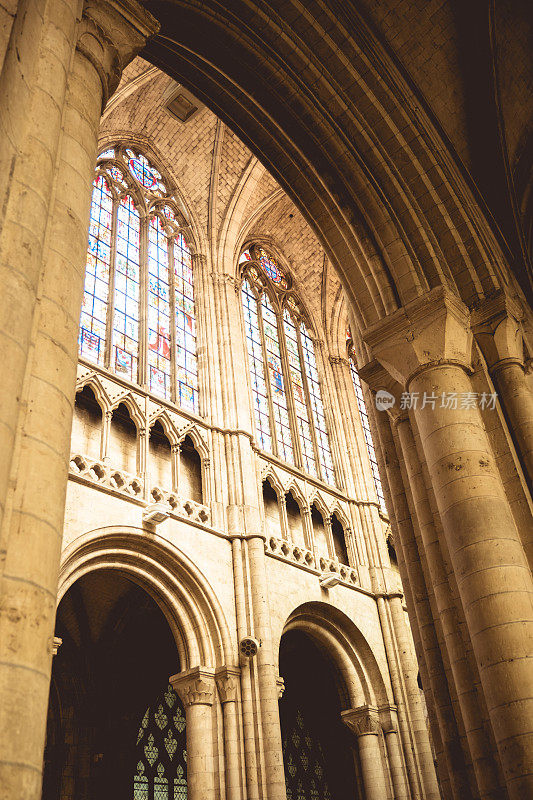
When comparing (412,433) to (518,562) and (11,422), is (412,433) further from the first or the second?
(11,422)

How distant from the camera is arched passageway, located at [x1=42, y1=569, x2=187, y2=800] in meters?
11.0

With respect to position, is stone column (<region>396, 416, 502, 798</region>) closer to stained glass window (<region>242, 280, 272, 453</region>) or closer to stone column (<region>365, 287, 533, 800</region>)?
stone column (<region>365, 287, 533, 800</region>)

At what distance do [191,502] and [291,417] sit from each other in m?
4.50

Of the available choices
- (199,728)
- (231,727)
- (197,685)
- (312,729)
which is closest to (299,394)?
(312,729)

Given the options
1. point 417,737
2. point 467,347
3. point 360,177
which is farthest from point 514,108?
point 417,737

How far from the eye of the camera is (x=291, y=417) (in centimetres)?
1462

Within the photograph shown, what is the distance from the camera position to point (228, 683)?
936cm

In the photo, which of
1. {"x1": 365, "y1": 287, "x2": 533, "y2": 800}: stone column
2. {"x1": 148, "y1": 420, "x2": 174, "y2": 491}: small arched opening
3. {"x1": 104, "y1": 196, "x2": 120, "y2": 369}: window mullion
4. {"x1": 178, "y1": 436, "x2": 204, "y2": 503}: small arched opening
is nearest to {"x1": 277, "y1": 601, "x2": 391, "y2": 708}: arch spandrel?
{"x1": 178, "y1": 436, "x2": 204, "y2": 503}: small arched opening

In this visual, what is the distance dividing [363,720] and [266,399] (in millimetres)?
6079

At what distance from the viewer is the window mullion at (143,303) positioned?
38.0ft

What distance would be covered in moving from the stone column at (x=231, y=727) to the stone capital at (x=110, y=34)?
7.49 meters

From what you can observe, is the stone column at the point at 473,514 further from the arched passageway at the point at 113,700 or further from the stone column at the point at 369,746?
the stone column at the point at 369,746

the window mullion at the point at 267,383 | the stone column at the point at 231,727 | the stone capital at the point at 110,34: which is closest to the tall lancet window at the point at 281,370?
the window mullion at the point at 267,383

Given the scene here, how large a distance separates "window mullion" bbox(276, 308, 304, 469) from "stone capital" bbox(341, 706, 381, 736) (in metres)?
4.41
